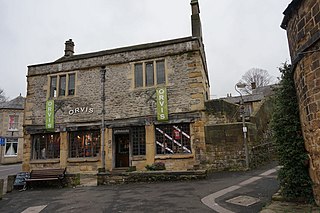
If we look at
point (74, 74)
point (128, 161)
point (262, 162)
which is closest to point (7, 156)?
point (74, 74)

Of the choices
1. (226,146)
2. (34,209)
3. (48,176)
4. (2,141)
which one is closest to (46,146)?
(48,176)

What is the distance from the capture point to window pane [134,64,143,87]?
14.2 m

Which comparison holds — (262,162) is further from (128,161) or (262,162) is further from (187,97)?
(128,161)

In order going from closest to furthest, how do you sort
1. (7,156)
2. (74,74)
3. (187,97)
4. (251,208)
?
(251,208) < (187,97) < (74,74) < (7,156)

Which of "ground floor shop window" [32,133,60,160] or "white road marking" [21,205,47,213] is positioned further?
"ground floor shop window" [32,133,60,160]

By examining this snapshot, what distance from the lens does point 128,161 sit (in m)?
14.2

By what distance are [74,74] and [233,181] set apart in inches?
453

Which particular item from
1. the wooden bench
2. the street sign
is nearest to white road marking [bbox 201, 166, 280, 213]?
the wooden bench

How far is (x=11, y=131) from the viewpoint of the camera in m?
31.0

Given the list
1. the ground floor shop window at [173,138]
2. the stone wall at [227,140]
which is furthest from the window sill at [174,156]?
the stone wall at [227,140]

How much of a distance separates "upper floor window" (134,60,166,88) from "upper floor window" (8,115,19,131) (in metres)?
24.7

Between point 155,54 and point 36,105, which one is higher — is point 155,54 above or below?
above

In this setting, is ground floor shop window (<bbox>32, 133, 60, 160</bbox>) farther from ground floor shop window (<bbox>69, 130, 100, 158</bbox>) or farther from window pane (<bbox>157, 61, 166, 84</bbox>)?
window pane (<bbox>157, 61, 166, 84</bbox>)

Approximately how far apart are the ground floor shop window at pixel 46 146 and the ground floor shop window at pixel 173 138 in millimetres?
6502
